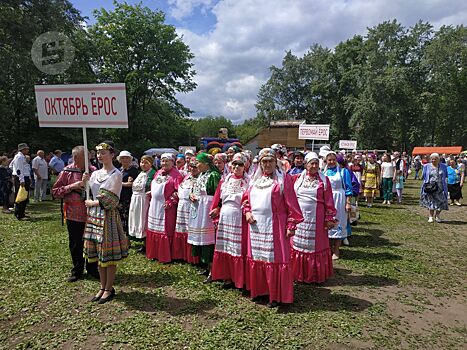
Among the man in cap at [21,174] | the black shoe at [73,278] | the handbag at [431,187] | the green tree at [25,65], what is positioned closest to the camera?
the black shoe at [73,278]

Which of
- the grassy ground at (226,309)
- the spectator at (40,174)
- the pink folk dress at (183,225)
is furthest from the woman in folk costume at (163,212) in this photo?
the spectator at (40,174)

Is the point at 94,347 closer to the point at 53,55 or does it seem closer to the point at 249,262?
the point at 249,262

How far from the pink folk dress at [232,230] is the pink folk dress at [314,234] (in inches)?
42.0

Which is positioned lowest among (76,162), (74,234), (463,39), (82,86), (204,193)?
(74,234)

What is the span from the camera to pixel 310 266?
203 inches

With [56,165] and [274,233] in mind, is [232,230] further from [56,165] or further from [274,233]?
[56,165]

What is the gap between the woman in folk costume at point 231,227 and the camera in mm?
4633

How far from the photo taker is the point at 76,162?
492 cm

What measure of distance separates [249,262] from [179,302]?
42.7 inches

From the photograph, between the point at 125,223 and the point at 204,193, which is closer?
the point at 204,193

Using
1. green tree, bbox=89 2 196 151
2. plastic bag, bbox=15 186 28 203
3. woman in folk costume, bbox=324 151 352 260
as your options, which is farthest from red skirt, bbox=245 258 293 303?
green tree, bbox=89 2 196 151

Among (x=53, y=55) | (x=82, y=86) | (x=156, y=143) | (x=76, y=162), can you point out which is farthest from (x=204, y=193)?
(x=156, y=143)

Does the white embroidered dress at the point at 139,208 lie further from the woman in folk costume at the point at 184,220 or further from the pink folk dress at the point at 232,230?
the pink folk dress at the point at 232,230

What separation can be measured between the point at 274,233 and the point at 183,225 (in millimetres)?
2213
